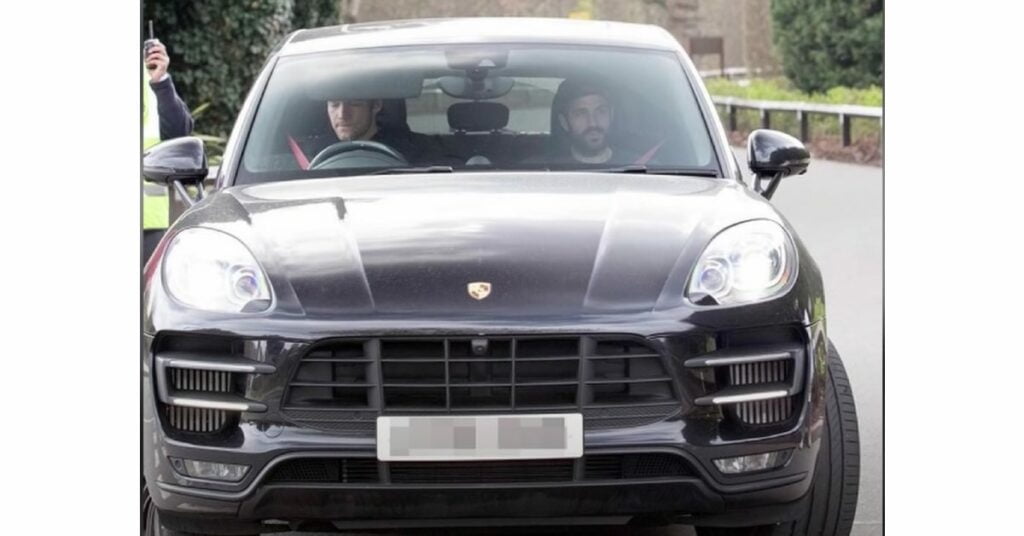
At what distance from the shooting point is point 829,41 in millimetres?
36062

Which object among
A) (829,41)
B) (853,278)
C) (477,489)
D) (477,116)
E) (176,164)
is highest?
(477,116)

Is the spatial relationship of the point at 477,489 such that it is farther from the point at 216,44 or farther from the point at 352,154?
the point at 216,44

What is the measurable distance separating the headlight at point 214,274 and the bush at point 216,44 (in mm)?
14685

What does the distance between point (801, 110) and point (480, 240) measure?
27264mm

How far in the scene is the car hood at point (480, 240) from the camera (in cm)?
476

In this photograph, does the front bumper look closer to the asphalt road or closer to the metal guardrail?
the asphalt road

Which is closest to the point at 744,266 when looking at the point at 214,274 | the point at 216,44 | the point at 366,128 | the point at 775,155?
the point at 775,155

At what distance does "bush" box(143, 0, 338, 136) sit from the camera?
19953 millimetres

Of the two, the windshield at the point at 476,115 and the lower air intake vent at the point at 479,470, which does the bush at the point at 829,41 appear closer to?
the windshield at the point at 476,115

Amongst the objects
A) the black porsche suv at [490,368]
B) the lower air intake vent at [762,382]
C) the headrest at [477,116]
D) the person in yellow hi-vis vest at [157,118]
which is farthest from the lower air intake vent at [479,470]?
the person in yellow hi-vis vest at [157,118]

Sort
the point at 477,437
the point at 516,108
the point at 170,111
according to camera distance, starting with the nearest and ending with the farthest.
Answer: the point at 477,437 → the point at 516,108 → the point at 170,111
